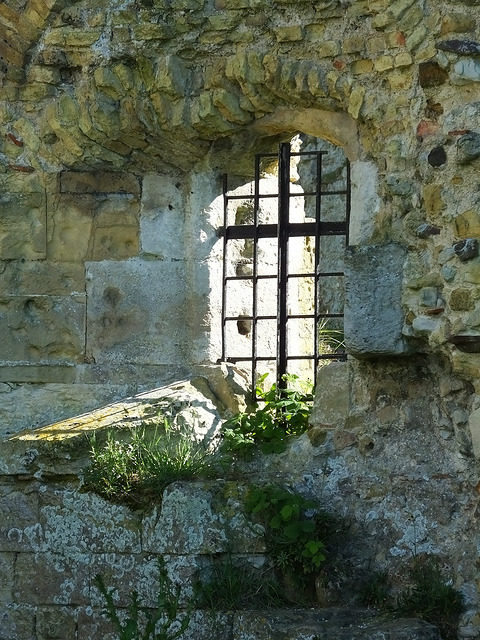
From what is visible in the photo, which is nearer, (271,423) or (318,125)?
(318,125)

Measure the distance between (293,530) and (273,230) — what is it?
1772mm

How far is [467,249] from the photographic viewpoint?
18.4 feet

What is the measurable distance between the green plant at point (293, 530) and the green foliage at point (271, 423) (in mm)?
402

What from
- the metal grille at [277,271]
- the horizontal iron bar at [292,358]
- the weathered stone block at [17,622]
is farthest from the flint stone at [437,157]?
the weathered stone block at [17,622]

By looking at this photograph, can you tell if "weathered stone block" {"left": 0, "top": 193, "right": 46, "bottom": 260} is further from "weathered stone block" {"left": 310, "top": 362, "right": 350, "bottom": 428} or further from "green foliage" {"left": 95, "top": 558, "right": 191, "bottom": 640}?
"green foliage" {"left": 95, "top": 558, "right": 191, "bottom": 640}

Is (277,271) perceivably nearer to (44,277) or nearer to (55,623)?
(44,277)

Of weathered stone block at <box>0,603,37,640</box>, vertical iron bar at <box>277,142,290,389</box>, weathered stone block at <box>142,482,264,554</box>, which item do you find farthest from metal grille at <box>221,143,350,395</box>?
weathered stone block at <box>0,603,37,640</box>

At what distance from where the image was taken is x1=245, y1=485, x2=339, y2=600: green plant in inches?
231

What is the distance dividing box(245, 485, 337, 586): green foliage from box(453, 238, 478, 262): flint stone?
133cm

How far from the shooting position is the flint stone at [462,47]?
18.6 feet

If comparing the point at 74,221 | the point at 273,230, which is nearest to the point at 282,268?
the point at 273,230

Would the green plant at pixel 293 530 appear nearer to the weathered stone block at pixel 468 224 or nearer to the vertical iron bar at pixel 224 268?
the vertical iron bar at pixel 224 268

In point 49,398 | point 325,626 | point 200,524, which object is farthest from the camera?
point 49,398

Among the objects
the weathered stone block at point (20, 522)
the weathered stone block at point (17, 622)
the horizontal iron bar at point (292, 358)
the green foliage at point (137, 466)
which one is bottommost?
the weathered stone block at point (17, 622)
